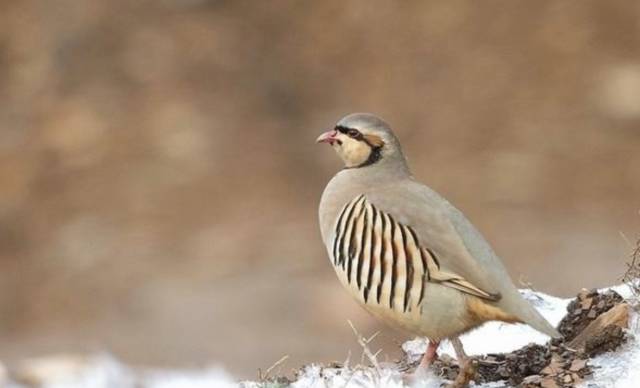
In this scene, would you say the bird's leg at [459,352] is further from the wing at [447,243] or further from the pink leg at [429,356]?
the wing at [447,243]

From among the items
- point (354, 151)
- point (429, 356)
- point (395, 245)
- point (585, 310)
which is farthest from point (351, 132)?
point (585, 310)

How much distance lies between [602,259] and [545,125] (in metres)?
2.63

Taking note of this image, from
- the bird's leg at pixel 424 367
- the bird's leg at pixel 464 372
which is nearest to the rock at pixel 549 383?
the bird's leg at pixel 464 372

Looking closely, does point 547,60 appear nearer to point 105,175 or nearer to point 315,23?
point 315,23

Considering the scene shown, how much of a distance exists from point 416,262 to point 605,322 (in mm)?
562

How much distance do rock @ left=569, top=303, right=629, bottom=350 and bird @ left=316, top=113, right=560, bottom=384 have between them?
29cm

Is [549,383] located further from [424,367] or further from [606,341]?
[424,367]

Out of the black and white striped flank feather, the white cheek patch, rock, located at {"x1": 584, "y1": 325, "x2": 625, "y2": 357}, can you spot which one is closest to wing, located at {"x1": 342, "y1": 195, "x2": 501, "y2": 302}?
the black and white striped flank feather

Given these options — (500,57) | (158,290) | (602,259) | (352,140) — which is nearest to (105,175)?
(158,290)

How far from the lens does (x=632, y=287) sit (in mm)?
3893

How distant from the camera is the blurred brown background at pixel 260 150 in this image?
973cm

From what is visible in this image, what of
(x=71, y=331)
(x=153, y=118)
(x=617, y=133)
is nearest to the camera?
(x=71, y=331)

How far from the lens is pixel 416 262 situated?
3.51 m

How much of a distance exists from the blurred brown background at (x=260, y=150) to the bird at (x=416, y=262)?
4.81 meters
